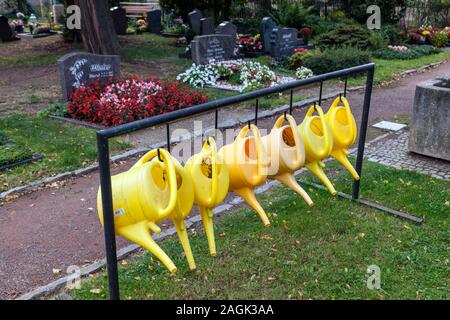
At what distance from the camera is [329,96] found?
9.68 m

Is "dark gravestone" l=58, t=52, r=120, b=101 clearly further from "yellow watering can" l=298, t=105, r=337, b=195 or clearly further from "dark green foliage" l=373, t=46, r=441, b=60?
"dark green foliage" l=373, t=46, r=441, b=60

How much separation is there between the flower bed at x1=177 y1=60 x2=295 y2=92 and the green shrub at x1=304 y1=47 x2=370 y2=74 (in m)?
0.99

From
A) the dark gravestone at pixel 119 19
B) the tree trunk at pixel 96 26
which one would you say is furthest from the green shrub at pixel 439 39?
the dark gravestone at pixel 119 19

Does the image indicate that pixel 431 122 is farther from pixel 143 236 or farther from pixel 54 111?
pixel 54 111

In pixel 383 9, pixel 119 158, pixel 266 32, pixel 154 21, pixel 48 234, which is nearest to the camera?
pixel 48 234

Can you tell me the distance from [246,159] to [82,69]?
6609 millimetres

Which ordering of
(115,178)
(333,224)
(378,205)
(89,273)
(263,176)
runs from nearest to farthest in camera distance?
(115,178) < (263,176) < (89,273) < (333,224) < (378,205)

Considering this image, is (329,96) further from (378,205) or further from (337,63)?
(378,205)

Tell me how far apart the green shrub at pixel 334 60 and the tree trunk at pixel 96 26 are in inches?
200

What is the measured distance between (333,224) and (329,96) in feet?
19.1

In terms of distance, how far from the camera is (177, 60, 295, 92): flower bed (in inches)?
408

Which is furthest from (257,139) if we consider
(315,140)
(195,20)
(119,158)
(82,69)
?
(195,20)

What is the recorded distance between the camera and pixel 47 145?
6.68 metres
